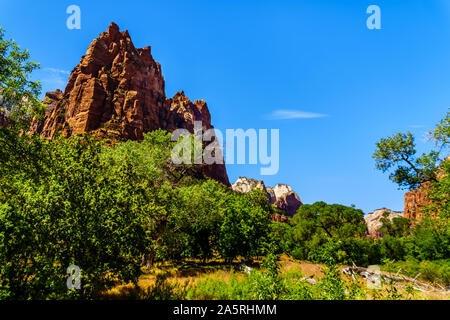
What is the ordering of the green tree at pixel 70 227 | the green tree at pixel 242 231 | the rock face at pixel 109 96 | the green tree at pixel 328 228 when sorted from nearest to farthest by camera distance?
the green tree at pixel 70 227
the green tree at pixel 242 231
the green tree at pixel 328 228
the rock face at pixel 109 96

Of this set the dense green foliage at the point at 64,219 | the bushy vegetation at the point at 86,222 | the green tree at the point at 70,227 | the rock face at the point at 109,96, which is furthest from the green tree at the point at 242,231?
the rock face at the point at 109,96

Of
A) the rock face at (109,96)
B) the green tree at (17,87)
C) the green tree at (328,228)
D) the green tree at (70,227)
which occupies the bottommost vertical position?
the green tree at (328,228)

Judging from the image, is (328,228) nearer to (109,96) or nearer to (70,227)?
(70,227)

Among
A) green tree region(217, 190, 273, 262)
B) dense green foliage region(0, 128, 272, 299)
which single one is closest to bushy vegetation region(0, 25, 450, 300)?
dense green foliage region(0, 128, 272, 299)

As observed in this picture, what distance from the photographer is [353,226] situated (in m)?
46.3

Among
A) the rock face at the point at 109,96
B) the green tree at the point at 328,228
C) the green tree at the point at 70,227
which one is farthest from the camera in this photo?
the rock face at the point at 109,96

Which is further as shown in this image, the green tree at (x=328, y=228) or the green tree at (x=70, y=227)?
the green tree at (x=328, y=228)

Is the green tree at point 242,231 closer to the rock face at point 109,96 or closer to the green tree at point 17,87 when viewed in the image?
the green tree at point 17,87

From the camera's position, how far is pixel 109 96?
11969 cm

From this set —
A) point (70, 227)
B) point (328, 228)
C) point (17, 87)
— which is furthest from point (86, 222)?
point (328, 228)

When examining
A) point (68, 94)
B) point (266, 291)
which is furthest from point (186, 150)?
point (68, 94)

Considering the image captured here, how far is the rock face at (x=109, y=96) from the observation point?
365 feet
